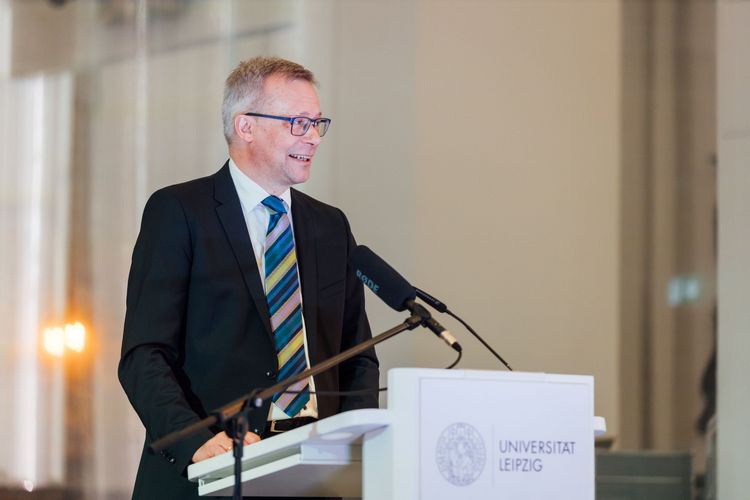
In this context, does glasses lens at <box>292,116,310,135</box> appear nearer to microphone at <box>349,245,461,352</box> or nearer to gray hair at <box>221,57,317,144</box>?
gray hair at <box>221,57,317,144</box>

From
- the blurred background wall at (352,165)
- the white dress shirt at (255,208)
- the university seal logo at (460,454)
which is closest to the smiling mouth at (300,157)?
the white dress shirt at (255,208)

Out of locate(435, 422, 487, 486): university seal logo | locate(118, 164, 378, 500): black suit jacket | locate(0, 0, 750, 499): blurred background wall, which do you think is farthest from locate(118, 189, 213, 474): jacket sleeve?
locate(0, 0, 750, 499): blurred background wall

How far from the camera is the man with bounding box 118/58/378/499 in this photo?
246 cm

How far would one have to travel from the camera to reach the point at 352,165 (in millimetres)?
5062

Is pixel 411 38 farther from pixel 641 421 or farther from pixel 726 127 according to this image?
pixel 641 421

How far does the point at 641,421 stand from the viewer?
612cm

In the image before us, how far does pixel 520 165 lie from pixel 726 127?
1112mm

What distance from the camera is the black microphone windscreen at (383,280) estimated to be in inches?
84.7

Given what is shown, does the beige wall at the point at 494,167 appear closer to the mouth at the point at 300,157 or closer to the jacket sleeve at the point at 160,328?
the mouth at the point at 300,157

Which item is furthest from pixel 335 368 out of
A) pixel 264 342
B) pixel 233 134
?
pixel 233 134

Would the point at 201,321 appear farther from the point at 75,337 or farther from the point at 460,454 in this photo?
the point at 75,337

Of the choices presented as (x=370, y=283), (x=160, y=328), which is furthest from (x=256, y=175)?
(x=370, y=283)

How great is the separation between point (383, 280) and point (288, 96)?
28.0 inches

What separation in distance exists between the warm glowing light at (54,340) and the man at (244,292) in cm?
290
